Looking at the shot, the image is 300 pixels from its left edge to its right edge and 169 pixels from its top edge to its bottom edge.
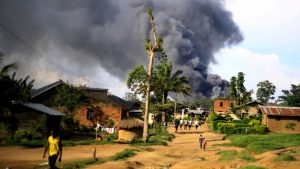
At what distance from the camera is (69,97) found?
149 ft

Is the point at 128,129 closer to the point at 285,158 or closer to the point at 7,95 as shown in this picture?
the point at 7,95

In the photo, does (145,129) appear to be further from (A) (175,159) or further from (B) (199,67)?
(B) (199,67)

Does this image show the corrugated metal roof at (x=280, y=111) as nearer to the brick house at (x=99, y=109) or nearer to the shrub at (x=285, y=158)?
the brick house at (x=99, y=109)

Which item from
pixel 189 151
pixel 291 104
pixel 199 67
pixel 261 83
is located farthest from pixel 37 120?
pixel 199 67

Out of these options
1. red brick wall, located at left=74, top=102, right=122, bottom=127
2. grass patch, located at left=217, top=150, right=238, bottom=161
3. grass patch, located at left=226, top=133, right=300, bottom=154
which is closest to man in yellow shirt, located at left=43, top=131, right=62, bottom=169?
grass patch, located at left=217, top=150, right=238, bottom=161

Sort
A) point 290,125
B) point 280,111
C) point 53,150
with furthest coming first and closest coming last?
1. point 280,111
2. point 290,125
3. point 53,150

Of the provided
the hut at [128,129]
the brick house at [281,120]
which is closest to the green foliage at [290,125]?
the brick house at [281,120]

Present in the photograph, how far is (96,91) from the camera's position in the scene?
52.7 meters

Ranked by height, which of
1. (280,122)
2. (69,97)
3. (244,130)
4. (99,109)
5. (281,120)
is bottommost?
(244,130)

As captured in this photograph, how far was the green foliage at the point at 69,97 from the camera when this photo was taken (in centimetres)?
4515

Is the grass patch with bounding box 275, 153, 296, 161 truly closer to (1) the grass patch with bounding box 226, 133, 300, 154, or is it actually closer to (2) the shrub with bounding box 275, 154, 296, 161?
(2) the shrub with bounding box 275, 154, 296, 161

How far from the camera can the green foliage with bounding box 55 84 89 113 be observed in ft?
148

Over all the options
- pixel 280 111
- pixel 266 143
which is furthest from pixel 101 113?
pixel 266 143

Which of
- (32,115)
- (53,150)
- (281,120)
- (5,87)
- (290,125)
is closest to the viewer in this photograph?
(53,150)
